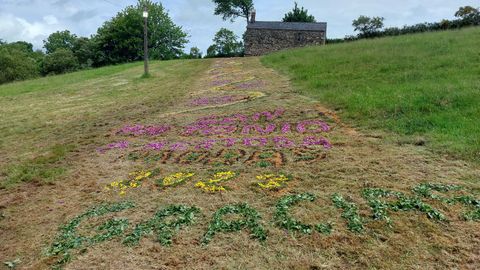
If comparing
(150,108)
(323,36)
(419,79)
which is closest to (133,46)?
(323,36)

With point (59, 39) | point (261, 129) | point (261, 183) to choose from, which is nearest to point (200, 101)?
point (261, 129)

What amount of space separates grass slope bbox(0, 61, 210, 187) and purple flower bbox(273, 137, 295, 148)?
4.85 metres

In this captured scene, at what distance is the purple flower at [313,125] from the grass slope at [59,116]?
5.80m

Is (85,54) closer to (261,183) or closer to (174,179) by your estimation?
(174,179)

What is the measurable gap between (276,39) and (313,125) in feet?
147

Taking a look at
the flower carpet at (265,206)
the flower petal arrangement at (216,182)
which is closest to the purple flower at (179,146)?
the flower carpet at (265,206)

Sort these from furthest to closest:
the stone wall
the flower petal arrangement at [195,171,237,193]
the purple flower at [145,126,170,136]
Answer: the stone wall, the purple flower at [145,126,170,136], the flower petal arrangement at [195,171,237,193]

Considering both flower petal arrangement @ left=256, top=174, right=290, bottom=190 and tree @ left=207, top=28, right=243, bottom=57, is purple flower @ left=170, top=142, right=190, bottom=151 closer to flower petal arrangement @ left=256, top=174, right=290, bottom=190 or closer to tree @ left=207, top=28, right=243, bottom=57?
flower petal arrangement @ left=256, top=174, right=290, bottom=190

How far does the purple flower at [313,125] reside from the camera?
943cm

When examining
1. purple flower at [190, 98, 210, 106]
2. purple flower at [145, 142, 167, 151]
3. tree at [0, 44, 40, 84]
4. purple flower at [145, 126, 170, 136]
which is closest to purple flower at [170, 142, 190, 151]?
purple flower at [145, 142, 167, 151]

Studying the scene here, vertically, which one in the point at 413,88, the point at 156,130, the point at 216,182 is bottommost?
the point at 216,182

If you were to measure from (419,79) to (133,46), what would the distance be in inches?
1989

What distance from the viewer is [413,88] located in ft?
36.9

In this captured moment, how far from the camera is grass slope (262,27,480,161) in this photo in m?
8.00
